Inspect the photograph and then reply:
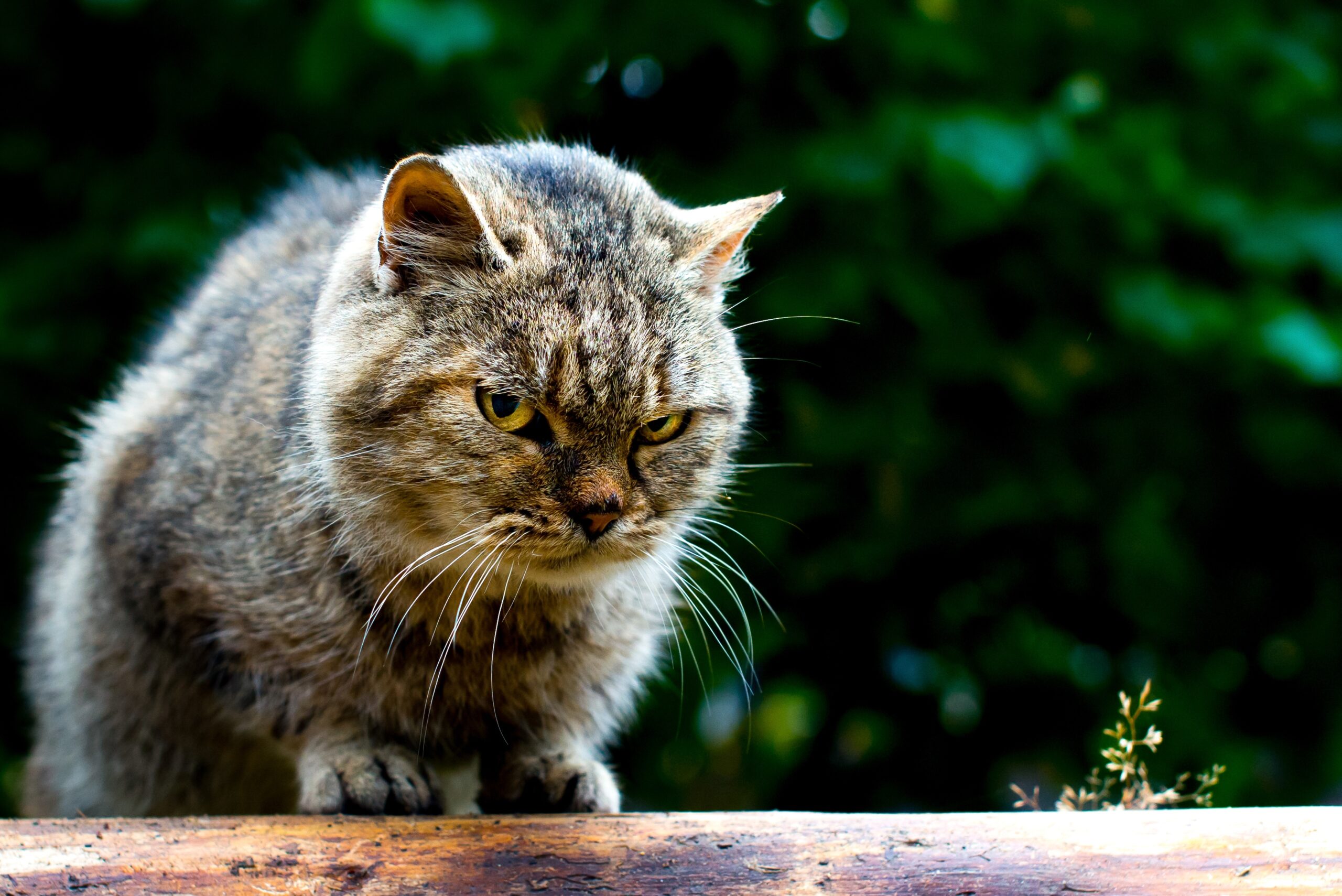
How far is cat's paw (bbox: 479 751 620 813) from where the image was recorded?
2.40 meters

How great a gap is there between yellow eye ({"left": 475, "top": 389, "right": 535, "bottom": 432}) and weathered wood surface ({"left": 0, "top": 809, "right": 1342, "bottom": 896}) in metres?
0.72

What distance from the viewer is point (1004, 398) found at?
12.7ft

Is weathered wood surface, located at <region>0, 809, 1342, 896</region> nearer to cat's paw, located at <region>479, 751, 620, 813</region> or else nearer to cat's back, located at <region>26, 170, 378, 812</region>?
cat's paw, located at <region>479, 751, 620, 813</region>

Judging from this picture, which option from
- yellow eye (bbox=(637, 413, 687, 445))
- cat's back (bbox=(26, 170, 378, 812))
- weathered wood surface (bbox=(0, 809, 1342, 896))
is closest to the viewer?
weathered wood surface (bbox=(0, 809, 1342, 896))

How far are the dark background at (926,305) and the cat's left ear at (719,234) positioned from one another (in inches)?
37.3

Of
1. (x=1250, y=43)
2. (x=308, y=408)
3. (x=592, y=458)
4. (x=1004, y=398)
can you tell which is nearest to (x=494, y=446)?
(x=592, y=458)

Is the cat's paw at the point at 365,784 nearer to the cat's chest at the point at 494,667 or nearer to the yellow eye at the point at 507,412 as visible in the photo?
the cat's chest at the point at 494,667

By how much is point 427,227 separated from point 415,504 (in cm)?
53

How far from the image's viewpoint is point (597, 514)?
6.63 ft

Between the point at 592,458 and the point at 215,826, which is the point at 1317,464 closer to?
the point at 592,458

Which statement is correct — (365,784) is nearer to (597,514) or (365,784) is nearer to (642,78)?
(597,514)

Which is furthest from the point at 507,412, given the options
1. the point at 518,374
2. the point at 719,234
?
the point at 719,234

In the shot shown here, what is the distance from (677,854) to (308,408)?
113 cm

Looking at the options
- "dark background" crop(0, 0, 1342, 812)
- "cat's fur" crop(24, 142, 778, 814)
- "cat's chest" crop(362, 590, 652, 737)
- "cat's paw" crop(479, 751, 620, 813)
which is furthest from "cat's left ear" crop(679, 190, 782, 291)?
"cat's paw" crop(479, 751, 620, 813)
